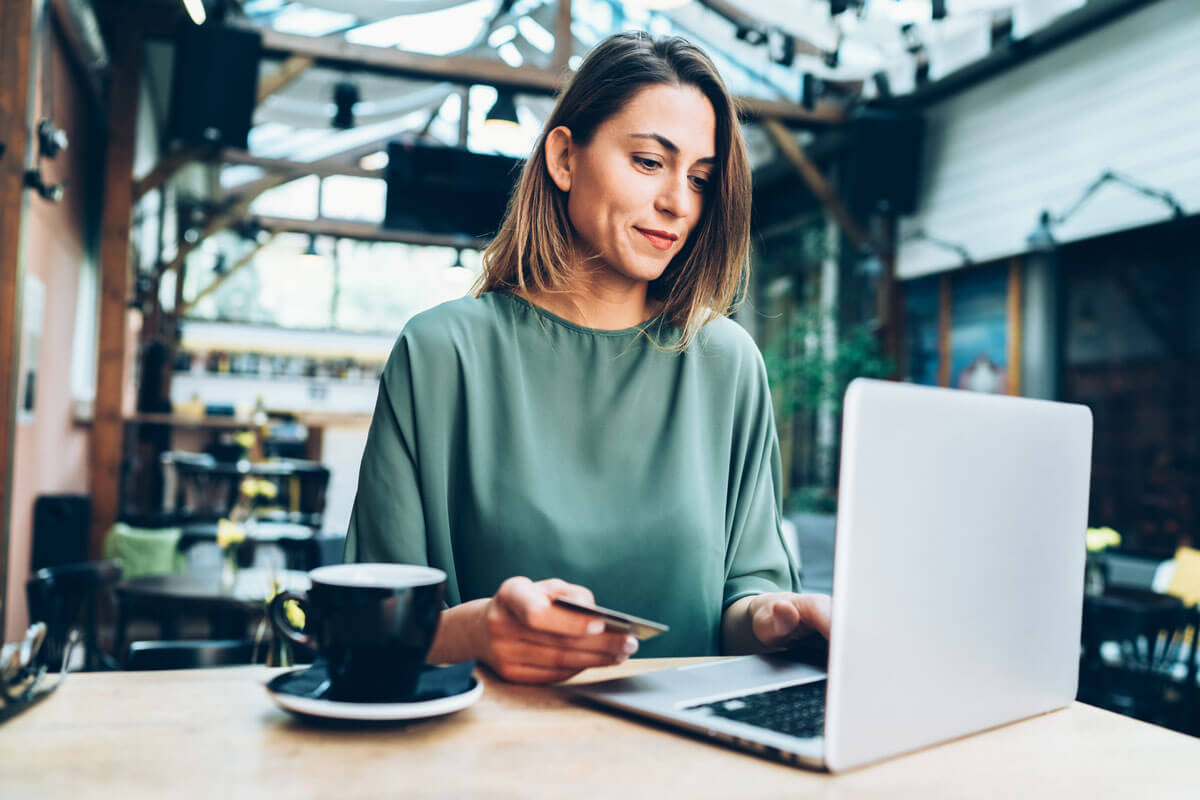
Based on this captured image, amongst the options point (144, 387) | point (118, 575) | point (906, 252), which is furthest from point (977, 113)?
point (144, 387)

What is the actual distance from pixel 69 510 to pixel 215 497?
163 centimetres

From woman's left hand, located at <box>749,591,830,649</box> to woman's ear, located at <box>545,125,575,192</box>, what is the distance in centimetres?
60

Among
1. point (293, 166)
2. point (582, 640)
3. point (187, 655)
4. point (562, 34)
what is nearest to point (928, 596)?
point (582, 640)

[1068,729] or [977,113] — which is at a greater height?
[977,113]

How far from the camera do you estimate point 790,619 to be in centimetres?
90

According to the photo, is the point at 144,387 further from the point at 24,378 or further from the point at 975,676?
the point at 975,676

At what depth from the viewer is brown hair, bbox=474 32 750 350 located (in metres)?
1.17

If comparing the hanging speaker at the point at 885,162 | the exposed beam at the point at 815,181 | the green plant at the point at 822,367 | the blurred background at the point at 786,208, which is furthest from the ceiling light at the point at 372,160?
the hanging speaker at the point at 885,162

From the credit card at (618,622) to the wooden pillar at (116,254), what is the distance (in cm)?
584

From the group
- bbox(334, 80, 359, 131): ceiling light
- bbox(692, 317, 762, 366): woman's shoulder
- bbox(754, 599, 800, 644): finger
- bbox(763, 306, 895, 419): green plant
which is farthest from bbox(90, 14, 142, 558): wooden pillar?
bbox(754, 599, 800, 644): finger

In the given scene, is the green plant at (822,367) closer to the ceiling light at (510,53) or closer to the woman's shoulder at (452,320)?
the ceiling light at (510,53)

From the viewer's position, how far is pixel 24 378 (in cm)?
479

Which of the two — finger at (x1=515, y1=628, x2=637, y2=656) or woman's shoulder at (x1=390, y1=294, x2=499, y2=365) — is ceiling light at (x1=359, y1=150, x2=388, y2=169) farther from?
finger at (x1=515, y1=628, x2=637, y2=656)

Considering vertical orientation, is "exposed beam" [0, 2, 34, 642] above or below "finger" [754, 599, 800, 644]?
above
